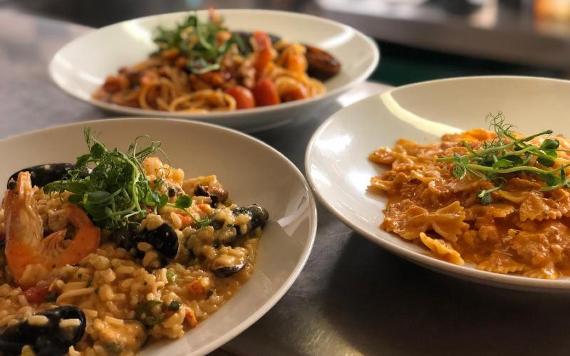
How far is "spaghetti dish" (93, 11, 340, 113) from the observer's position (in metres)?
2.40

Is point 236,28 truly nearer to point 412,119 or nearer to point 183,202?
point 412,119

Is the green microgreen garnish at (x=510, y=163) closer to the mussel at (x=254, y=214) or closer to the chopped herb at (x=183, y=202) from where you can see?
the mussel at (x=254, y=214)

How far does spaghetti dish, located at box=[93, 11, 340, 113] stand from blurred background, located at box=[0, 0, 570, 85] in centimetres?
214

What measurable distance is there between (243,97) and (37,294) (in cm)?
121

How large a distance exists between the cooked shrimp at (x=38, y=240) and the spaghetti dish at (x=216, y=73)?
1.00 meters

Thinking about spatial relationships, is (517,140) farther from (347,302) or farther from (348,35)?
(348,35)

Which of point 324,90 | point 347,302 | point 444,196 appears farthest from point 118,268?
point 324,90

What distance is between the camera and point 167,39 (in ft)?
8.76

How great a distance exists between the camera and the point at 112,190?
1427 millimetres

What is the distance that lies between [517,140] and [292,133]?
873 mm

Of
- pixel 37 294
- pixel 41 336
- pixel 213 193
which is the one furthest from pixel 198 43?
pixel 41 336

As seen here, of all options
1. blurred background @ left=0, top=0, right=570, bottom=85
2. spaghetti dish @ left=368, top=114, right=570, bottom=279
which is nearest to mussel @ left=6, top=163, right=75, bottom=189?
spaghetti dish @ left=368, top=114, right=570, bottom=279

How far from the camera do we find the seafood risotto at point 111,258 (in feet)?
3.94

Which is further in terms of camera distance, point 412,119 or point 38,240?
point 412,119
